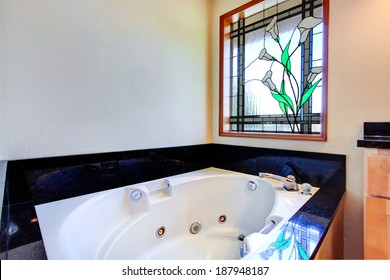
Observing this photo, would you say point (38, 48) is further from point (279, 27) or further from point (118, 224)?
point (279, 27)

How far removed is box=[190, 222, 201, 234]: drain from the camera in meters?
1.56

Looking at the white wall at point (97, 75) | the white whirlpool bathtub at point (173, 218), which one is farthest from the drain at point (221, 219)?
the white wall at point (97, 75)

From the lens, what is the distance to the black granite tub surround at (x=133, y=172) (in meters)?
0.92

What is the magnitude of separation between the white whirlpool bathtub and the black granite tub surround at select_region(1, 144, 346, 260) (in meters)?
0.07

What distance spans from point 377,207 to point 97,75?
1.65 metres

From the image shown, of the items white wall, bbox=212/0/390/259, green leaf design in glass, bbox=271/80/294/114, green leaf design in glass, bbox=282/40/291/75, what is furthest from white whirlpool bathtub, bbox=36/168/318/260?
green leaf design in glass, bbox=282/40/291/75

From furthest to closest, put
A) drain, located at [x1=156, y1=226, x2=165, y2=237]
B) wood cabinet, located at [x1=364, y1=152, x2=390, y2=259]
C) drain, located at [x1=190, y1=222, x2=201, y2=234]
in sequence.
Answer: drain, located at [x1=190, y1=222, x2=201, y2=234], drain, located at [x1=156, y1=226, x2=165, y2=237], wood cabinet, located at [x1=364, y1=152, x2=390, y2=259]

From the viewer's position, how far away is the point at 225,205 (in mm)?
1688

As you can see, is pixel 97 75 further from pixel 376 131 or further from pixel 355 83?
pixel 376 131

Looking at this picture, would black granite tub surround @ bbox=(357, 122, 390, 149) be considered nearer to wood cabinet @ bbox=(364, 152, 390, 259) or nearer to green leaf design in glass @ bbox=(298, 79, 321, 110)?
wood cabinet @ bbox=(364, 152, 390, 259)
